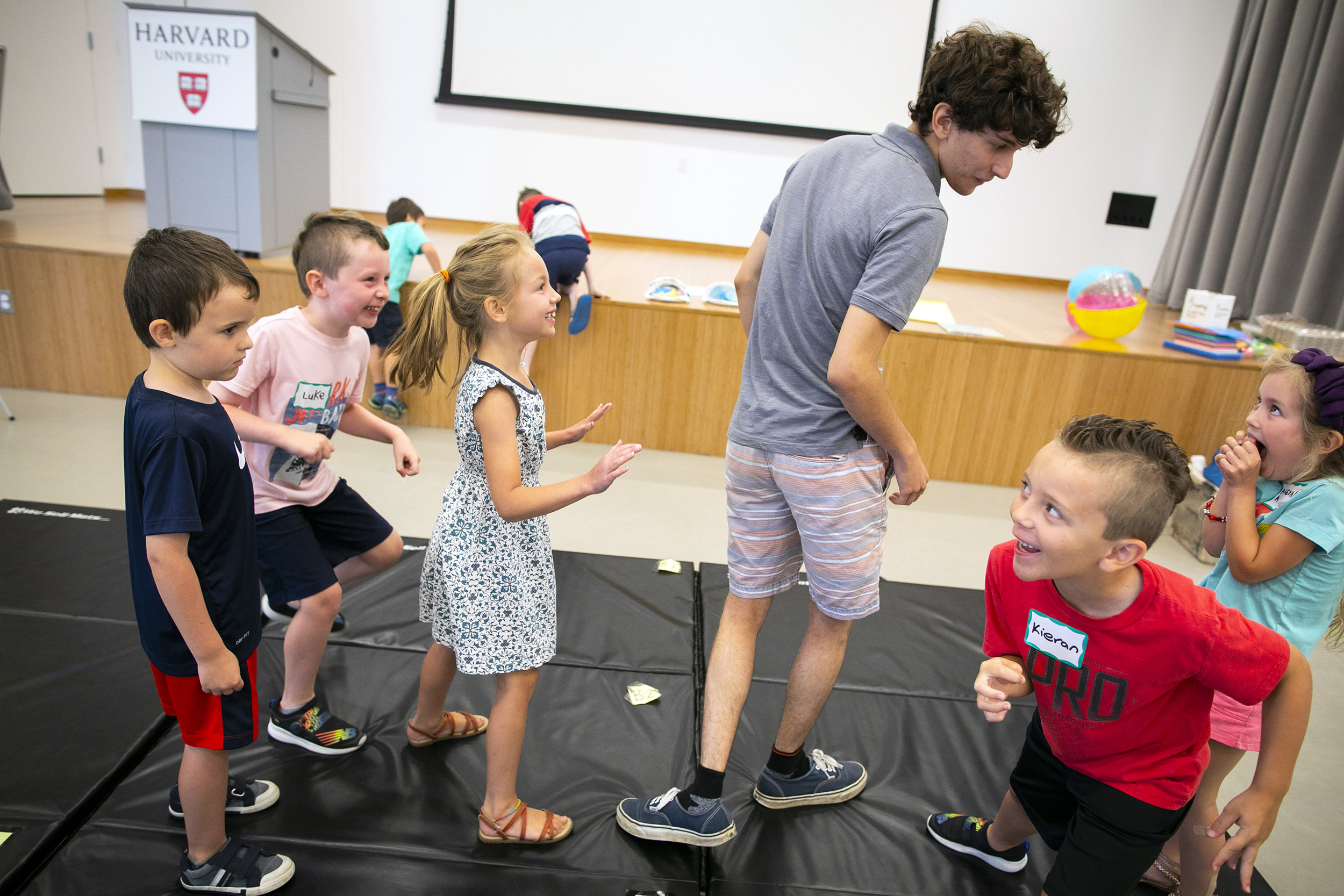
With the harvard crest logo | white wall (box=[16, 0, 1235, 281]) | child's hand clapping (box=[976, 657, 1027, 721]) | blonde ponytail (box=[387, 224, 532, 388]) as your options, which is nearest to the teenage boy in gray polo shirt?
child's hand clapping (box=[976, 657, 1027, 721])

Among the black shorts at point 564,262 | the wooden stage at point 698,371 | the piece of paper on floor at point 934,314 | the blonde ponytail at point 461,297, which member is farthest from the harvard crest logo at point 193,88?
the piece of paper on floor at point 934,314

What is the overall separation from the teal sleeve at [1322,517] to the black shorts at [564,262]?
2.68 m

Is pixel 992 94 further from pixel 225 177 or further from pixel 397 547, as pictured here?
pixel 225 177

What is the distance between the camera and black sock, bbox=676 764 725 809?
1.51m

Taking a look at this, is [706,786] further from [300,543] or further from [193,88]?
[193,88]

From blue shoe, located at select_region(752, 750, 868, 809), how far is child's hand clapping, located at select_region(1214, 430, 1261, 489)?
3.00 ft

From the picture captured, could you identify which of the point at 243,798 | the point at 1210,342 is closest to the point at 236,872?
the point at 243,798

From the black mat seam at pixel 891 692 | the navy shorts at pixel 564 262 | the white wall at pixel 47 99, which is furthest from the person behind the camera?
the white wall at pixel 47 99

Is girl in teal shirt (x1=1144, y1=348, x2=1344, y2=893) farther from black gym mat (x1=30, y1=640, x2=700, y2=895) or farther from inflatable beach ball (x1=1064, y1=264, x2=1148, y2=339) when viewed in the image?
inflatable beach ball (x1=1064, y1=264, x2=1148, y2=339)

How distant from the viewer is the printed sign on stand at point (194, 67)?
3490 mm

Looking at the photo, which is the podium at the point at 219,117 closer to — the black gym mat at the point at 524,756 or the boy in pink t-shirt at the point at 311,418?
the black gym mat at the point at 524,756

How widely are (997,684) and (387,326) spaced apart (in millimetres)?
3199

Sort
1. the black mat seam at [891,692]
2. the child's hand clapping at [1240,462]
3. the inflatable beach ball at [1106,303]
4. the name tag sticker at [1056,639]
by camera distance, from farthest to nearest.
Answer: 1. the inflatable beach ball at [1106,303]
2. the black mat seam at [891,692]
3. the child's hand clapping at [1240,462]
4. the name tag sticker at [1056,639]

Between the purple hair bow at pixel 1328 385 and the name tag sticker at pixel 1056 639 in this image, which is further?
the purple hair bow at pixel 1328 385
